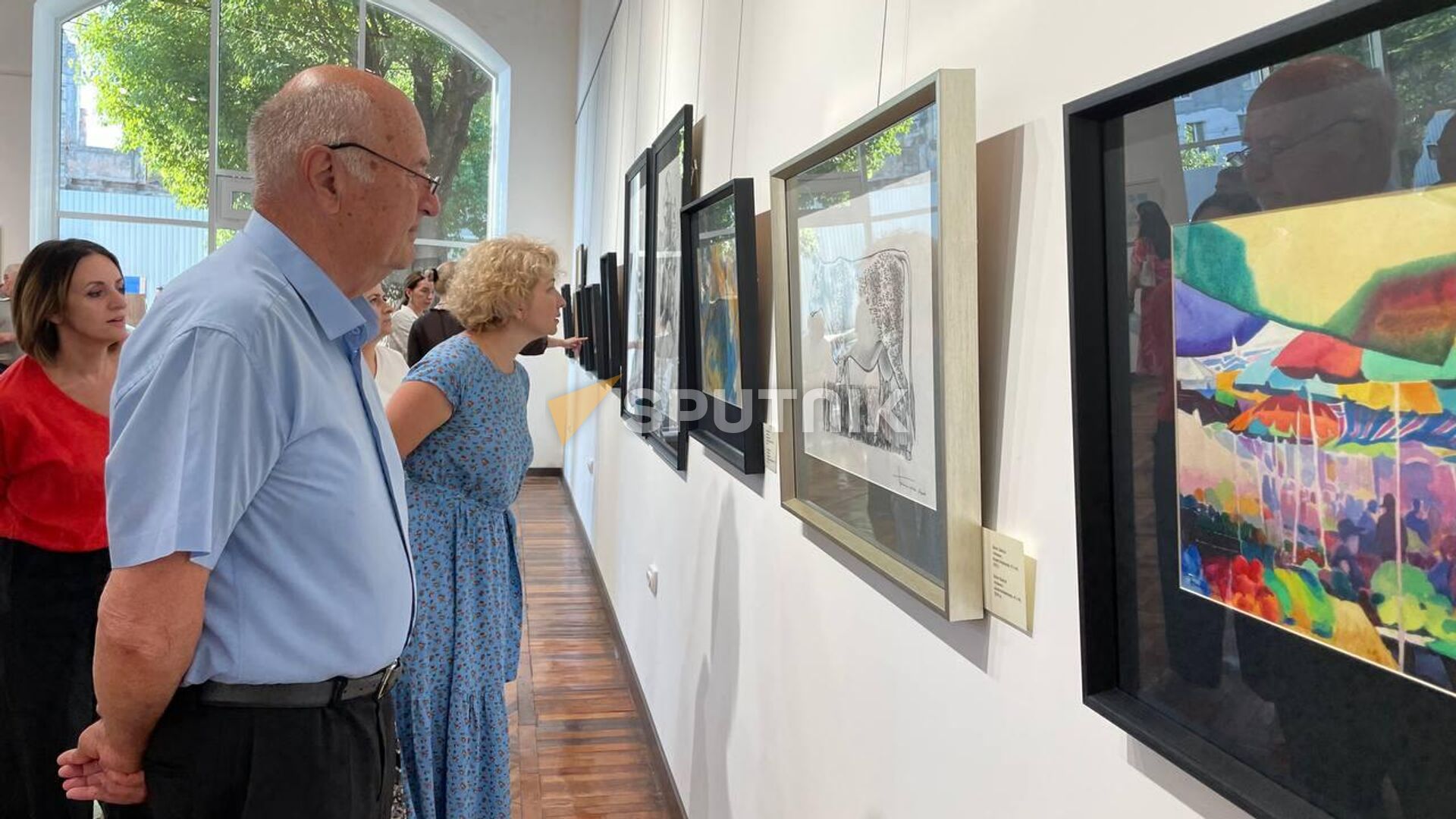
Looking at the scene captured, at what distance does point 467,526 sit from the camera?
2666 millimetres

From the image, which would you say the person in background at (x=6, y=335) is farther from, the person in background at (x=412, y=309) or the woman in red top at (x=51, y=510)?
the woman in red top at (x=51, y=510)

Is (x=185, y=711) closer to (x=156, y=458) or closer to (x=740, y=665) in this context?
(x=156, y=458)

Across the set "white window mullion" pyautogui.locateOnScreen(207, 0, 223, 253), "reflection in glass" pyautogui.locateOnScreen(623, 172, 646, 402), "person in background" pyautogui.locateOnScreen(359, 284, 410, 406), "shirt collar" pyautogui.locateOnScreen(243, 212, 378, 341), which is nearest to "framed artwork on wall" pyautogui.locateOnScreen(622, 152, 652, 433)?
"reflection in glass" pyautogui.locateOnScreen(623, 172, 646, 402)

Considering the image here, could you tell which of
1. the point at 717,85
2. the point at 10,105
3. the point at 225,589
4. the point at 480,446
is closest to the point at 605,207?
the point at 717,85

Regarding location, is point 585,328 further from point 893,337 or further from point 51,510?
point 893,337

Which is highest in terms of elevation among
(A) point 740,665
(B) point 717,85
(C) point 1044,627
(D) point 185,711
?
(B) point 717,85

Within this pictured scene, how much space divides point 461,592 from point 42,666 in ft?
3.77

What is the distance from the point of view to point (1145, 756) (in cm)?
93

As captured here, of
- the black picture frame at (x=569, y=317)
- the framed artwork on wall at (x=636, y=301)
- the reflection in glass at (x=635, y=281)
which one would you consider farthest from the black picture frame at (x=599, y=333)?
the black picture frame at (x=569, y=317)

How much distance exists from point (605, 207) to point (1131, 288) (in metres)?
5.94

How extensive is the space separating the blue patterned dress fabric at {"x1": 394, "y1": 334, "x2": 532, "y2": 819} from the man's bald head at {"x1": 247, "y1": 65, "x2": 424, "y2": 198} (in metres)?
1.07

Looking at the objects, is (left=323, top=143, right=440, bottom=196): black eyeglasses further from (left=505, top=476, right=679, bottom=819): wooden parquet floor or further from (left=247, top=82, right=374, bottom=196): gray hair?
(left=505, top=476, right=679, bottom=819): wooden parquet floor

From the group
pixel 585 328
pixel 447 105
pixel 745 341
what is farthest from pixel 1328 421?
pixel 447 105

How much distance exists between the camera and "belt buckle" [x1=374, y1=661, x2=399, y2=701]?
155 centimetres
